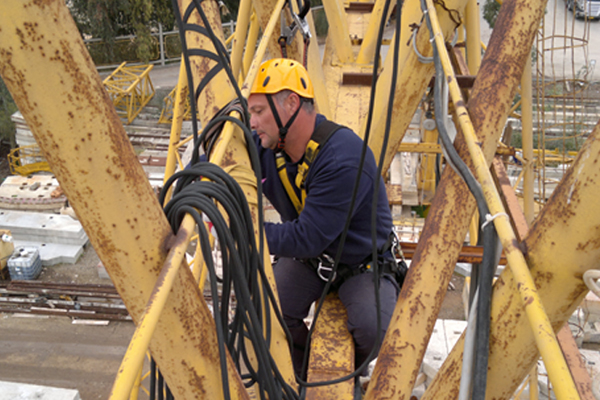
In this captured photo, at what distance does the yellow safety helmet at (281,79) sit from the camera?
3.01 meters

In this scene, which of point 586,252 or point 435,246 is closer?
point 586,252

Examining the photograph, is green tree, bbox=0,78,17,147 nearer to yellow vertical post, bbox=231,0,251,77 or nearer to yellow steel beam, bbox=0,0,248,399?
yellow vertical post, bbox=231,0,251,77

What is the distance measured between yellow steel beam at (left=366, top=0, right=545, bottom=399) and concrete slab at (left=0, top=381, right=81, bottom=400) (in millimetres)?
7172

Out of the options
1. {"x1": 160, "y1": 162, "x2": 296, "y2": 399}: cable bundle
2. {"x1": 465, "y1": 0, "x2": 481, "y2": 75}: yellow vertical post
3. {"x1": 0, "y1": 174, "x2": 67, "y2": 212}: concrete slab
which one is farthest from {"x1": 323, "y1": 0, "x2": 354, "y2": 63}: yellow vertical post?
{"x1": 0, "y1": 174, "x2": 67, "y2": 212}: concrete slab

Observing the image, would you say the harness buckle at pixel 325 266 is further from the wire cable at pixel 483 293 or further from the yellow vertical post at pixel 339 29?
the yellow vertical post at pixel 339 29

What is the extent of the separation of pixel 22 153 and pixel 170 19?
9191 millimetres

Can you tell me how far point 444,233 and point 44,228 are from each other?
1405 cm

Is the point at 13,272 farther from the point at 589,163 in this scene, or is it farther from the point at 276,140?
the point at 589,163

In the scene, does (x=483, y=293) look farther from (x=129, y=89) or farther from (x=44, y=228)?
(x=129, y=89)

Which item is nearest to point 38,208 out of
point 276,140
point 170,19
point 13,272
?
point 13,272

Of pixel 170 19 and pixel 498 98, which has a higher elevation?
pixel 170 19

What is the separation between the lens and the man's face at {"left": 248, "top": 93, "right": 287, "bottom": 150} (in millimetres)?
3035

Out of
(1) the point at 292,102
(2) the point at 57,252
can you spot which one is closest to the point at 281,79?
(1) the point at 292,102

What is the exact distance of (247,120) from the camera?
2.34 metres
